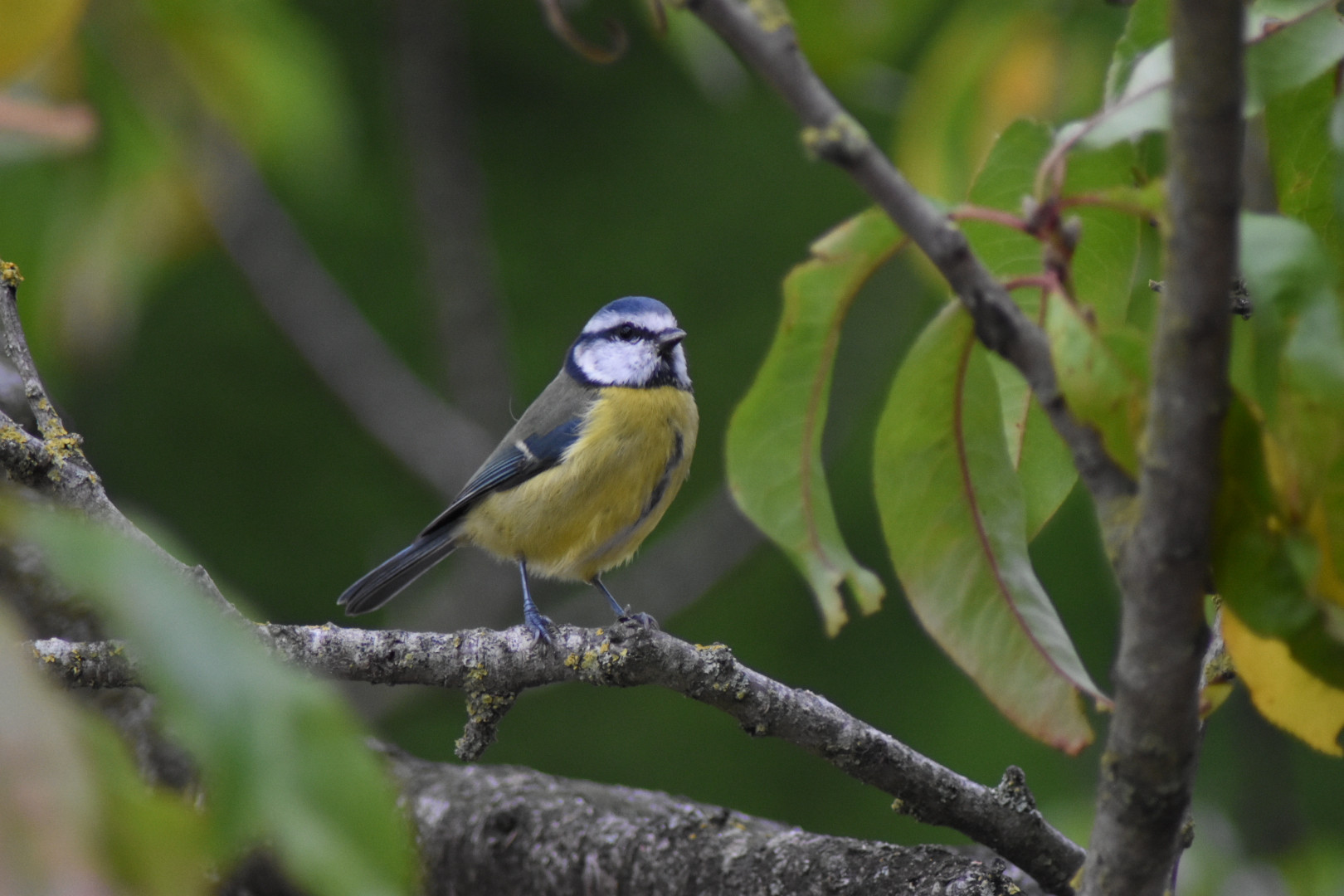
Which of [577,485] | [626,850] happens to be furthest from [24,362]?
→ [577,485]

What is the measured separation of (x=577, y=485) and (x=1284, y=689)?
1693 mm

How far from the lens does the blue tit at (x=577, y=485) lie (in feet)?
7.93

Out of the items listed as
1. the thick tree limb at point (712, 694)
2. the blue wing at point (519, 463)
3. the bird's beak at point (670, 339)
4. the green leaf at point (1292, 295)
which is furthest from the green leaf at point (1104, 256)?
the bird's beak at point (670, 339)

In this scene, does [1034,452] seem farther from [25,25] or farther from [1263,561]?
[25,25]

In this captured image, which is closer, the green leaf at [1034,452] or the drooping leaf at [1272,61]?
the drooping leaf at [1272,61]

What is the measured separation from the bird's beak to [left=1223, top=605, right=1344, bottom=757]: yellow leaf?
1922mm

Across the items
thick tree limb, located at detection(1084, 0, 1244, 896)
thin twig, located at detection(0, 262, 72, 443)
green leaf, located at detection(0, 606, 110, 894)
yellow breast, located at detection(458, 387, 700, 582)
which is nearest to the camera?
green leaf, located at detection(0, 606, 110, 894)

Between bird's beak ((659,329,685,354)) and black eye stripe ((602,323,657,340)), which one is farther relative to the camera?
black eye stripe ((602,323,657,340))

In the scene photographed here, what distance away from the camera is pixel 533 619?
1.98 m

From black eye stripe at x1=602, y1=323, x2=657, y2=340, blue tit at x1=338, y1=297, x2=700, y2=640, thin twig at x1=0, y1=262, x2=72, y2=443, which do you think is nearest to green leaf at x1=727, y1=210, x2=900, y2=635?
thin twig at x1=0, y1=262, x2=72, y2=443

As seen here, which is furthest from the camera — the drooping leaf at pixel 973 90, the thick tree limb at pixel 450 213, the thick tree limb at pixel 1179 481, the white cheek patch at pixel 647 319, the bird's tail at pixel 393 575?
the thick tree limb at pixel 450 213

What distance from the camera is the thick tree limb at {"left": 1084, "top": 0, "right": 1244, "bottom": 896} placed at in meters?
0.62

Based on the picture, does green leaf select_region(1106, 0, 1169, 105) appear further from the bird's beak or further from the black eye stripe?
the black eye stripe

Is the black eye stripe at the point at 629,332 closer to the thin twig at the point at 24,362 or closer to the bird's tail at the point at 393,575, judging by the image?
the bird's tail at the point at 393,575
